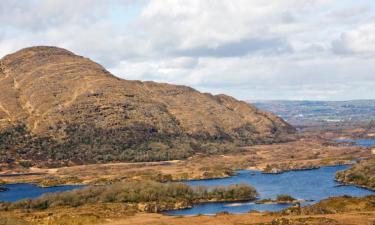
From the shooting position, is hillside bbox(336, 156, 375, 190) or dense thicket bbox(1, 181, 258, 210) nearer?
dense thicket bbox(1, 181, 258, 210)

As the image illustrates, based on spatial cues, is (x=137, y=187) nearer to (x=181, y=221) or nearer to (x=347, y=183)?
(x=181, y=221)

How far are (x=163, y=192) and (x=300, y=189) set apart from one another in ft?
151

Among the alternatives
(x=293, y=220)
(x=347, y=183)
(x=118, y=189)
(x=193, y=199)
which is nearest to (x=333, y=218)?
(x=293, y=220)

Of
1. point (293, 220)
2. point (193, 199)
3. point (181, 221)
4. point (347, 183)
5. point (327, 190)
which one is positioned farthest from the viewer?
point (347, 183)

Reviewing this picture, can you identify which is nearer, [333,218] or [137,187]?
[333,218]

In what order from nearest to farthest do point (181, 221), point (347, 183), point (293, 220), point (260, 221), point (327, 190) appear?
point (293, 220), point (260, 221), point (181, 221), point (327, 190), point (347, 183)

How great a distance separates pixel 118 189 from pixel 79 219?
4973 centimetres

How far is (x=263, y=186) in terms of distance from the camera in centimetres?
19800

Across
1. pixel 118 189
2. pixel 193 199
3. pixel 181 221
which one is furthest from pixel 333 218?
pixel 118 189

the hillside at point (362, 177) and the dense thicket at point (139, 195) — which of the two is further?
the hillside at point (362, 177)

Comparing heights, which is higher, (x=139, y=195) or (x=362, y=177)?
(x=139, y=195)

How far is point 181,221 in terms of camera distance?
374 feet

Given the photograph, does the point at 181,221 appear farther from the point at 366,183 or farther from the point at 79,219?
the point at 366,183

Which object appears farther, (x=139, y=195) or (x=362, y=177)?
(x=362, y=177)
